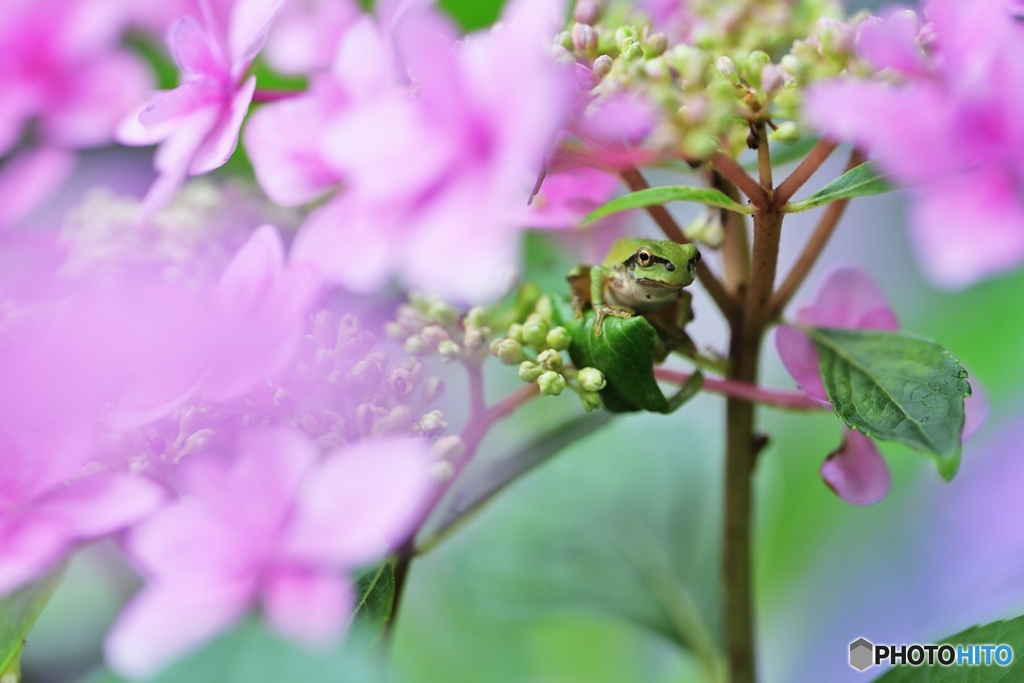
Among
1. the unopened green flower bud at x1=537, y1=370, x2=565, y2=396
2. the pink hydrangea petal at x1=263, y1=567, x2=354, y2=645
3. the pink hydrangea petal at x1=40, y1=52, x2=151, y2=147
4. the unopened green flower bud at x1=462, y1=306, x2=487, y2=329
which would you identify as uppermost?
the pink hydrangea petal at x1=40, y1=52, x2=151, y2=147

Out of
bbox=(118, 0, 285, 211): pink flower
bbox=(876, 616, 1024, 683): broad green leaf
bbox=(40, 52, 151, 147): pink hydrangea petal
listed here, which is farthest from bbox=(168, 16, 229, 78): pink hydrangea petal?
bbox=(876, 616, 1024, 683): broad green leaf

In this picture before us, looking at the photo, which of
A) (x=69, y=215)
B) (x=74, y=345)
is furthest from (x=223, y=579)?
(x=69, y=215)

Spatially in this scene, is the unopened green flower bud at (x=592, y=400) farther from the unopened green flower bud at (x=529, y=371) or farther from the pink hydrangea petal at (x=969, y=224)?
the pink hydrangea petal at (x=969, y=224)

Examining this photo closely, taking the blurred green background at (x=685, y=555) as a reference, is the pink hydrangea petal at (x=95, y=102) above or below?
above

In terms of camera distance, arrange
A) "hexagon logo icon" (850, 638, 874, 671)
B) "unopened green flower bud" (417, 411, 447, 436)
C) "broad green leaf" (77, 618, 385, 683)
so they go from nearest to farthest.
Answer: "broad green leaf" (77, 618, 385, 683) < "unopened green flower bud" (417, 411, 447, 436) < "hexagon logo icon" (850, 638, 874, 671)

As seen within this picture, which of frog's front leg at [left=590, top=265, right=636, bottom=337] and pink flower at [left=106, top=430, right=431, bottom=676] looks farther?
frog's front leg at [left=590, top=265, right=636, bottom=337]

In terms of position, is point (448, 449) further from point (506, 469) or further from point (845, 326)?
point (845, 326)

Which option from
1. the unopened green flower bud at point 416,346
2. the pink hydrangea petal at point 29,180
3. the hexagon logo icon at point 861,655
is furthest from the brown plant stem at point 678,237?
the pink hydrangea petal at point 29,180

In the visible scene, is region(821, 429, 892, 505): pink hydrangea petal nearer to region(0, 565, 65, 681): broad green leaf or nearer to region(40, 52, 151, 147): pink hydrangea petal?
region(0, 565, 65, 681): broad green leaf
